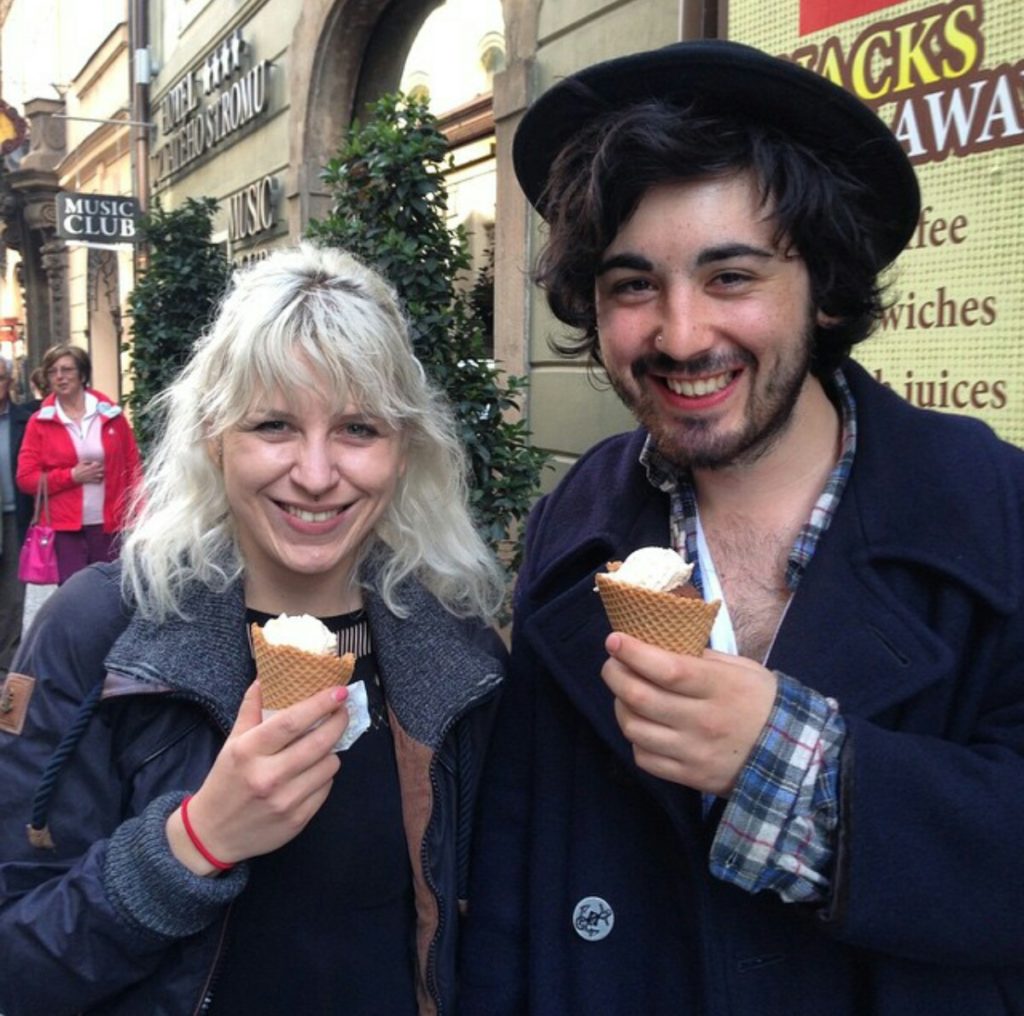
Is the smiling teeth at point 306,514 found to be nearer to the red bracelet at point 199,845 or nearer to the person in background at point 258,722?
the person in background at point 258,722

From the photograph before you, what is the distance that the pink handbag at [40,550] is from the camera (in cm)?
634

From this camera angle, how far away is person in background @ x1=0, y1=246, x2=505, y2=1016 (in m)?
1.54

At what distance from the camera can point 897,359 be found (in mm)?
3240

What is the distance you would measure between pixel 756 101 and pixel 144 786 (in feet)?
4.92

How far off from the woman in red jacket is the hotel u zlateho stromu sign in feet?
19.2

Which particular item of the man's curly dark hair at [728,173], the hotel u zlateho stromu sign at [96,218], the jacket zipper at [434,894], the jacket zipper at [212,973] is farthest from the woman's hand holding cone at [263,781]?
the hotel u zlateho stromu sign at [96,218]

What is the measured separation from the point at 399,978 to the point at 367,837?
266mm

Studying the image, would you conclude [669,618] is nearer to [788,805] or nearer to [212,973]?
[788,805]

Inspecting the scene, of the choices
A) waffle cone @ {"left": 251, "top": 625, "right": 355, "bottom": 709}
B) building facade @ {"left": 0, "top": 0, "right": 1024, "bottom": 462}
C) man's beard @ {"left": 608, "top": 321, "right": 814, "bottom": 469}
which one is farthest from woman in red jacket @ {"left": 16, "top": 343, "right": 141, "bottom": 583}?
man's beard @ {"left": 608, "top": 321, "right": 814, "bottom": 469}

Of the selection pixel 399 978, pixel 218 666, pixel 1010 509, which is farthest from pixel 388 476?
pixel 1010 509

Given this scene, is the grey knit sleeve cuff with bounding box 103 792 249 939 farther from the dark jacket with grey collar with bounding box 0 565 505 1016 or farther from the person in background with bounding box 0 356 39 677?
the person in background with bounding box 0 356 39 677

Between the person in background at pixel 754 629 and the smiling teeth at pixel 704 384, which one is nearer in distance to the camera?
the person in background at pixel 754 629

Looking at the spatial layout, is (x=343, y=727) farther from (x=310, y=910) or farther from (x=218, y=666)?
(x=310, y=910)

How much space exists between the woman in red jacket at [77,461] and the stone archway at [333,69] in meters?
2.73
